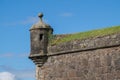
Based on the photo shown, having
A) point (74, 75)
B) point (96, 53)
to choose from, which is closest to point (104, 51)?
point (96, 53)

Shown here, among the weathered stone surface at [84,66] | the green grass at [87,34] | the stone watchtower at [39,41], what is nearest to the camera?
the weathered stone surface at [84,66]

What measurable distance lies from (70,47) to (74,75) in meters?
1.21

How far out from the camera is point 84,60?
18953 millimetres

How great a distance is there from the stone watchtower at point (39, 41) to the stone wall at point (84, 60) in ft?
0.91

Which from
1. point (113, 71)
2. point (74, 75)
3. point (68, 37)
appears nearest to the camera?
point (113, 71)

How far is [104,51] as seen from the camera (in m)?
18.2

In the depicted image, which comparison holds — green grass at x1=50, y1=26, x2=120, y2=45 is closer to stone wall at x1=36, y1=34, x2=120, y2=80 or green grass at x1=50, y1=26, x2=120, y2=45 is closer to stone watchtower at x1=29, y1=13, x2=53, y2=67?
stone wall at x1=36, y1=34, x2=120, y2=80

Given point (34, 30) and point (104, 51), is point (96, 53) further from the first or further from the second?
point (34, 30)

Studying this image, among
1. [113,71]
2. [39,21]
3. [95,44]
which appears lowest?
[113,71]

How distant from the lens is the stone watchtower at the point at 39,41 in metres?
20.7

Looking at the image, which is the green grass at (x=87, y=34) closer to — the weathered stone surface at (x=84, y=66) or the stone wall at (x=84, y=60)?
the stone wall at (x=84, y=60)

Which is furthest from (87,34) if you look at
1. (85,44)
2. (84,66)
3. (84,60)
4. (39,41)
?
(39,41)

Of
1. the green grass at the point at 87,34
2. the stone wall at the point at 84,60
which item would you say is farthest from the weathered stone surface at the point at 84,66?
the green grass at the point at 87,34

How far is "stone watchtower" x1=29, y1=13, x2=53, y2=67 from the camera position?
67.9ft
